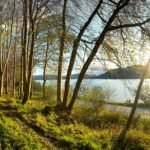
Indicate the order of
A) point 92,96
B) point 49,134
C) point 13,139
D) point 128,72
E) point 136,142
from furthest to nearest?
1. point 92,96
2. point 128,72
3. point 136,142
4. point 49,134
5. point 13,139

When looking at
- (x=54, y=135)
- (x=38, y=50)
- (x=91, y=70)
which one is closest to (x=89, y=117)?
(x=91, y=70)

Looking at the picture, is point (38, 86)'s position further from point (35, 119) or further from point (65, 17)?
point (35, 119)

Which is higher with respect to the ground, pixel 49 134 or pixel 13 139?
pixel 13 139

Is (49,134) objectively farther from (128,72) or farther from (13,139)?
(128,72)

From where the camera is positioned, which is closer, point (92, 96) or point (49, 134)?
point (49, 134)

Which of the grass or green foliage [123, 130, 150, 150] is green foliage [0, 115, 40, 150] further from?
green foliage [123, 130, 150, 150]

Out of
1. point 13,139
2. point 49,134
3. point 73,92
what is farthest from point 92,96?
point 13,139

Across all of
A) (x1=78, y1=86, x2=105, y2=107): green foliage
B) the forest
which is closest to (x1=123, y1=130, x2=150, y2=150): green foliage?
the forest

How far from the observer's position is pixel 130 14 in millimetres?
18297

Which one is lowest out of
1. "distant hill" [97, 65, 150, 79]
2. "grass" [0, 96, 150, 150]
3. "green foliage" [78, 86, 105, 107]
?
"grass" [0, 96, 150, 150]

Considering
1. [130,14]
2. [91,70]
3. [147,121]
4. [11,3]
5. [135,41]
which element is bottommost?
[147,121]

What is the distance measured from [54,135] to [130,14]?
8440 mm

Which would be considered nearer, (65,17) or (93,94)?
(65,17)

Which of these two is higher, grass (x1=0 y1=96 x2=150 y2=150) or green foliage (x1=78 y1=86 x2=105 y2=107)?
green foliage (x1=78 y1=86 x2=105 y2=107)
